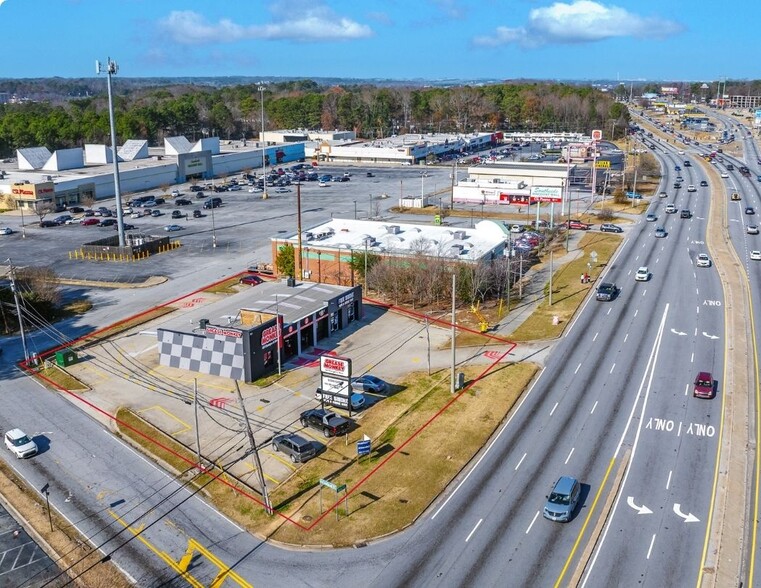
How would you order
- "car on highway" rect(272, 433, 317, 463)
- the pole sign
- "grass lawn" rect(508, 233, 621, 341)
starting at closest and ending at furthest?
1. the pole sign
2. "car on highway" rect(272, 433, 317, 463)
3. "grass lawn" rect(508, 233, 621, 341)

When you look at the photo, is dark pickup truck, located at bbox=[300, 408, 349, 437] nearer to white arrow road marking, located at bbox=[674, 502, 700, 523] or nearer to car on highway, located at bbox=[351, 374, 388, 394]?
car on highway, located at bbox=[351, 374, 388, 394]

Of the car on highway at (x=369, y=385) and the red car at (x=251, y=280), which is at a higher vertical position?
the red car at (x=251, y=280)

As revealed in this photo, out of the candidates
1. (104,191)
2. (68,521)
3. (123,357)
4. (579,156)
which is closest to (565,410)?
(68,521)

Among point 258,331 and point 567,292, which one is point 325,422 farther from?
point 567,292

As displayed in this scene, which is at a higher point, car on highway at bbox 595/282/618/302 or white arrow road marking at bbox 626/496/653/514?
car on highway at bbox 595/282/618/302

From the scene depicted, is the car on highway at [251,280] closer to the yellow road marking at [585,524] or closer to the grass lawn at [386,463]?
the grass lawn at [386,463]

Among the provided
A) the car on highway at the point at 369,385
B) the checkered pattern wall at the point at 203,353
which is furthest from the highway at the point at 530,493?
the car on highway at the point at 369,385

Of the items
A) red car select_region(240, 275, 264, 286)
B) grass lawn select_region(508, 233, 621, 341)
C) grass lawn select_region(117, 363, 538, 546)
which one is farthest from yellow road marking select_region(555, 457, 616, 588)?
red car select_region(240, 275, 264, 286)
